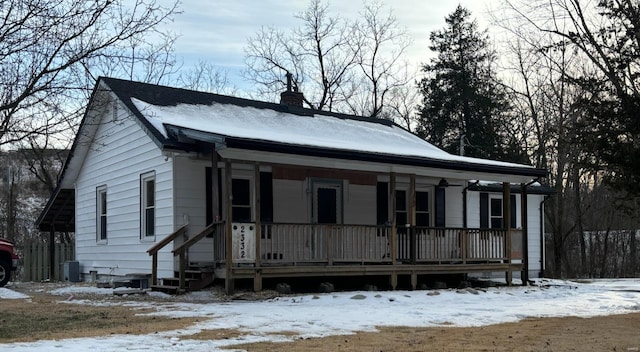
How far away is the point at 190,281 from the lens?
14375 mm

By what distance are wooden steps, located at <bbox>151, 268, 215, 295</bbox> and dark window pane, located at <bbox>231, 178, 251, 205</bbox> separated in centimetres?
198

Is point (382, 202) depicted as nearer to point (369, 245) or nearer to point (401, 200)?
point (401, 200)

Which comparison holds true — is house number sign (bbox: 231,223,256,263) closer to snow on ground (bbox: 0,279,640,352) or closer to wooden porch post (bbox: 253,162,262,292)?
wooden porch post (bbox: 253,162,262,292)

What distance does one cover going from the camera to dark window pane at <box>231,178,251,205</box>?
16.0 metres

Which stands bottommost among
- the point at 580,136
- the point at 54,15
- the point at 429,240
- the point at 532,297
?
the point at 532,297

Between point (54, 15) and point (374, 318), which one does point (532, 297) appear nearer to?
point (374, 318)

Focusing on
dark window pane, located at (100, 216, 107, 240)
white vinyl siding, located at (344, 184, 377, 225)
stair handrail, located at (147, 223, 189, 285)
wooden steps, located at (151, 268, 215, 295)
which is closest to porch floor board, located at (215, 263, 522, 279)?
wooden steps, located at (151, 268, 215, 295)

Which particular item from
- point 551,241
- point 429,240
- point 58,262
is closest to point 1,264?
point 58,262

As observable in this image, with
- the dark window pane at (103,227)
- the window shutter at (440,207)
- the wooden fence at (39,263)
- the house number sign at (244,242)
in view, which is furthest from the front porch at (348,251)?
the wooden fence at (39,263)

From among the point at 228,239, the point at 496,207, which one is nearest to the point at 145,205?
the point at 228,239

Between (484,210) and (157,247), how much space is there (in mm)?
11771

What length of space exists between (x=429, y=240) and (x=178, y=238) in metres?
6.05

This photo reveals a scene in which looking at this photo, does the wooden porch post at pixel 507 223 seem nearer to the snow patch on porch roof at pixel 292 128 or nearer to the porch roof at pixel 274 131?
the porch roof at pixel 274 131

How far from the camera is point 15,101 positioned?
9484 mm
